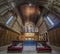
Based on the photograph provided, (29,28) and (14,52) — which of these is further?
(29,28)

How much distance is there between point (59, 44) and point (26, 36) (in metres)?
14.9

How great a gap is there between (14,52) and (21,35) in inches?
613

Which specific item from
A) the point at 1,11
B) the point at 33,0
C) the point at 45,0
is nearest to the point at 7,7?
the point at 1,11

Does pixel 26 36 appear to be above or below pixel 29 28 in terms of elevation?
below

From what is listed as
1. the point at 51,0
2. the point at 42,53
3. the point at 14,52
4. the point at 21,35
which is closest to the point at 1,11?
the point at 14,52

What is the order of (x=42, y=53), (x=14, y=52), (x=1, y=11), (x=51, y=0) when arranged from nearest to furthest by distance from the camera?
(x=42, y=53)
(x=14, y=52)
(x=51, y=0)
(x=1, y=11)

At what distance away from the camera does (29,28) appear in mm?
27625

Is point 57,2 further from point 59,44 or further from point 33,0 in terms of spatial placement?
point 59,44

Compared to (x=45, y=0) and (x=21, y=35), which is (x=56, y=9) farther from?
(x=21, y=35)

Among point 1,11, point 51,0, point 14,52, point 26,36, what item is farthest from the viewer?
point 26,36

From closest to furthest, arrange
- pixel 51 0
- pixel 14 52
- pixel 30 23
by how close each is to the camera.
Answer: pixel 14 52 < pixel 51 0 < pixel 30 23

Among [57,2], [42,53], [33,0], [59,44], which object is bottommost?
[42,53]

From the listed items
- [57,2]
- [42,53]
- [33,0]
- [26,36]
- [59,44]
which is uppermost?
[33,0]

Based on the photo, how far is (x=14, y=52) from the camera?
734 centimetres
